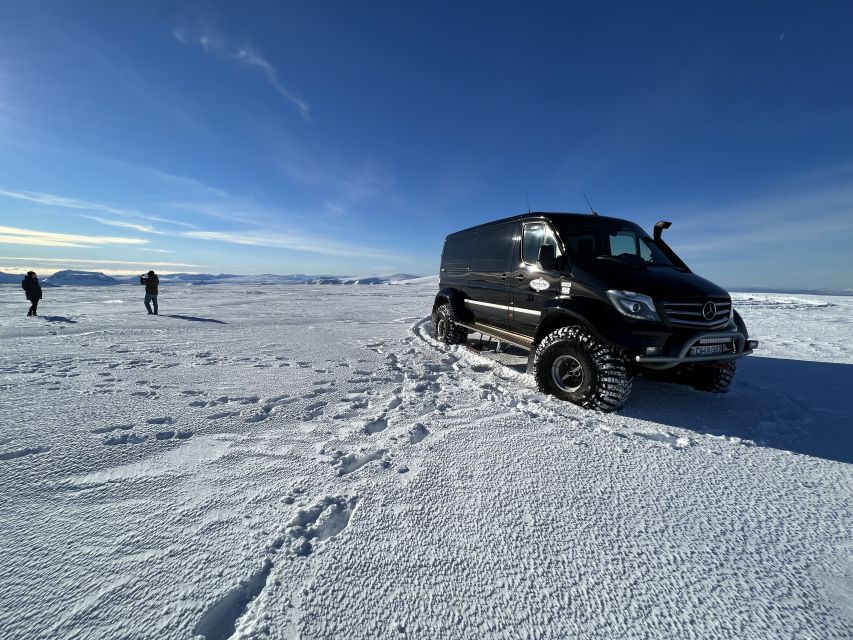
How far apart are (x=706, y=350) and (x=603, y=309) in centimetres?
110

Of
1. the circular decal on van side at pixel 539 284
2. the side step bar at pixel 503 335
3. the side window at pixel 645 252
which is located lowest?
the side step bar at pixel 503 335

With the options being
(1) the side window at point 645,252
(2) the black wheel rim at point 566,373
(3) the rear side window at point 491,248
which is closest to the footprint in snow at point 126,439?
(2) the black wheel rim at point 566,373

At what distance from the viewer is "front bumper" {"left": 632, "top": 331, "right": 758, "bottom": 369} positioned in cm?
340

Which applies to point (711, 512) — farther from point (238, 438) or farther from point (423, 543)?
point (238, 438)

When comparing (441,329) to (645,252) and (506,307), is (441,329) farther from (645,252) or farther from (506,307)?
(645,252)

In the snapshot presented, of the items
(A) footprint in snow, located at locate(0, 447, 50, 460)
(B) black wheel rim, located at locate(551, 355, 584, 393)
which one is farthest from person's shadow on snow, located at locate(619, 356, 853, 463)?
(A) footprint in snow, located at locate(0, 447, 50, 460)

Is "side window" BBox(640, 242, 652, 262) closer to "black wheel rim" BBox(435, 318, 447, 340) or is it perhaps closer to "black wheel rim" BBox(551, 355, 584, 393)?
"black wheel rim" BBox(551, 355, 584, 393)

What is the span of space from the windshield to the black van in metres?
0.02

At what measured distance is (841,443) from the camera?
3020mm

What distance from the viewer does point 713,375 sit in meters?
4.11

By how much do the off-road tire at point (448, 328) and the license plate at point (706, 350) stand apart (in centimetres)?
410

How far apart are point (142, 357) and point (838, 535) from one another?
27.3 ft

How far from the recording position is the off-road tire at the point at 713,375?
4.05m

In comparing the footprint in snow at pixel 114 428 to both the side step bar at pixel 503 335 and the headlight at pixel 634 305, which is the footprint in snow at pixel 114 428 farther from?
the headlight at pixel 634 305
